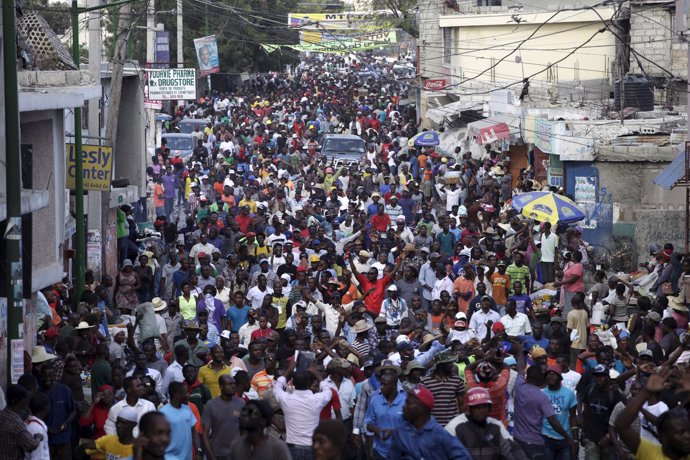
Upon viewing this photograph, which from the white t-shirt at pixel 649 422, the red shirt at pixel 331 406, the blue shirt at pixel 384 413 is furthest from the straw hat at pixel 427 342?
the white t-shirt at pixel 649 422

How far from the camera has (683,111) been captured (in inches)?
1326

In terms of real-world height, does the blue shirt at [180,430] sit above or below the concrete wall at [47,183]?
below

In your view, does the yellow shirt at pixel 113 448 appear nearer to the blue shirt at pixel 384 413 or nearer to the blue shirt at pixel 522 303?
the blue shirt at pixel 384 413

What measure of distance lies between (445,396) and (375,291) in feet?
23.7

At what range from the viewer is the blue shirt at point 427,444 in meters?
8.25

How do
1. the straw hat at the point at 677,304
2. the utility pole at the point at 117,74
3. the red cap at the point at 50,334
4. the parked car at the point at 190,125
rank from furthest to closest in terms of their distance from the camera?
1. the parked car at the point at 190,125
2. the utility pole at the point at 117,74
3. the straw hat at the point at 677,304
4. the red cap at the point at 50,334

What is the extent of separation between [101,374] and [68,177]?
714 centimetres

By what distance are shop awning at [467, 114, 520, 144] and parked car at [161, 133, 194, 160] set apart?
8.22 m

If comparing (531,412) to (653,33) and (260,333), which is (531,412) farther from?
(653,33)

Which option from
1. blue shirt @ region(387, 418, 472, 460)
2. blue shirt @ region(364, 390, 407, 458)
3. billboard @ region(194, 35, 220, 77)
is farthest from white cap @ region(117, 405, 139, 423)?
billboard @ region(194, 35, 220, 77)

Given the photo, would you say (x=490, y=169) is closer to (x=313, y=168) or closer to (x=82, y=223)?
(x=313, y=168)

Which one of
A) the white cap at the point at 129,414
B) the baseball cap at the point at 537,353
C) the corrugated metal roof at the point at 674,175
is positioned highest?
the corrugated metal roof at the point at 674,175

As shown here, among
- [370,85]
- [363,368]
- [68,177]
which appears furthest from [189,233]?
[370,85]

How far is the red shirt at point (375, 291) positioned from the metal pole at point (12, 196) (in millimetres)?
6238
